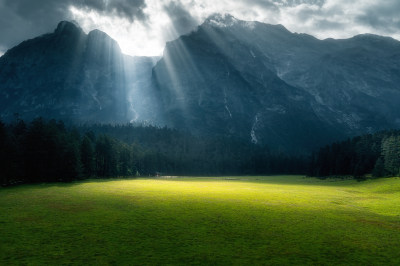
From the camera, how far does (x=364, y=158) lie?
5310 inches

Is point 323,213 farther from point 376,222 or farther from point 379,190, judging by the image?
point 379,190

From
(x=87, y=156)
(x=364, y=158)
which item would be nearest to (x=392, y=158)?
(x=364, y=158)

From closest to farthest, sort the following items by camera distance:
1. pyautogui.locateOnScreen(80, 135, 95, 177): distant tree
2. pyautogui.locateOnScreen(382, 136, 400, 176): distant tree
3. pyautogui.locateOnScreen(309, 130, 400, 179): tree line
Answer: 1. pyautogui.locateOnScreen(382, 136, 400, 176): distant tree
2. pyautogui.locateOnScreen(309, 130, 400, 179): tree line
3. pyautogui.locateOnScreen(80, 135, 95, 177): distant tree

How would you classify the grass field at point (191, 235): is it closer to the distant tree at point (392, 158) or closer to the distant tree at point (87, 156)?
the distant tree at point (87, 156)

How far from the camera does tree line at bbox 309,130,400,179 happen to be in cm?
10538

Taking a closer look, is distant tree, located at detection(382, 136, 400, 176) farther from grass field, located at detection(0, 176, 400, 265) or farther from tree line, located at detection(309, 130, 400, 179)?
grass field, located at detection(0, 176, 400, 265)

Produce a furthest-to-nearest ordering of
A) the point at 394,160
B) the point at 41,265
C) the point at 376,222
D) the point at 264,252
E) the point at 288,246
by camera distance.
Answer: the point at 394,160
the point at 376,222
the point at 288,246
the point at 264,252
the point at 41,265

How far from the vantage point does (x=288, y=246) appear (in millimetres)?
23406

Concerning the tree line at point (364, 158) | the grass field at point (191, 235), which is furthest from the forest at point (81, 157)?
the grass field at point (191, 235)

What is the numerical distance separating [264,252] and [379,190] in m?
66.7

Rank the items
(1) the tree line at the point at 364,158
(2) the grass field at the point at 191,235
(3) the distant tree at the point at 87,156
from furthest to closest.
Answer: (3) the distant tree at the point at 87,156
(1) the tree line at the point at 364,158
(2) the grass field at the point at 191,235

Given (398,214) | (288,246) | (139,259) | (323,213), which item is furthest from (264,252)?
(398,214)

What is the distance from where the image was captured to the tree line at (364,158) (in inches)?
4149

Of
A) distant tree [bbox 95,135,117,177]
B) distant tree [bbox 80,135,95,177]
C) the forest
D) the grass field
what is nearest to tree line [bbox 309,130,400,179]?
the forest
